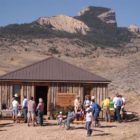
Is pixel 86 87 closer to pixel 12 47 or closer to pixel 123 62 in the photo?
pixel 123 62

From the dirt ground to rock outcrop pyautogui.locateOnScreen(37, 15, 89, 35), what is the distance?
89876 mm

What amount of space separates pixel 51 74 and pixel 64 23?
307ft

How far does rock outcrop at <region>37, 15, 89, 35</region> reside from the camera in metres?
118

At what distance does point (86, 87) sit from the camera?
30.0 metres

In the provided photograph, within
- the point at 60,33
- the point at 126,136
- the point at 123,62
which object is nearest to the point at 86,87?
the point at 126,136

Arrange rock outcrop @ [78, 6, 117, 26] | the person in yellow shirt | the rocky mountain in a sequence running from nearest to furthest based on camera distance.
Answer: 1. the person in yellow shirt
2. the rocky mountain
3. rock outcrop @ [78, 6, 117, 26]

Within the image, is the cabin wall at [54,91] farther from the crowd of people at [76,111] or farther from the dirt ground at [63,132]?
the dirt ground at [63,132]

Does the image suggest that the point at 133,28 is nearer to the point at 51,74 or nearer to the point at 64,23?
the point at 64,23

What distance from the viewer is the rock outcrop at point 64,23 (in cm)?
11774

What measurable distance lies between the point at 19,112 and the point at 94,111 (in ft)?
15.1

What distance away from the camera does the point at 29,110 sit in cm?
2548

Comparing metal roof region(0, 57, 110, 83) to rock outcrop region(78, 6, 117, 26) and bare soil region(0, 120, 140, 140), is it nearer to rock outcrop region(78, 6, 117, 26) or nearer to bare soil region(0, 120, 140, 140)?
bare soil region(0, 120, 140, 140)

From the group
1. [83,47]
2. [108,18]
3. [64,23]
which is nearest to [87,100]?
[83,47]

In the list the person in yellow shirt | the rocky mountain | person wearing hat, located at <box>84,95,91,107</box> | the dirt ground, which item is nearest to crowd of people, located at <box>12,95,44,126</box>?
the dirt ground
